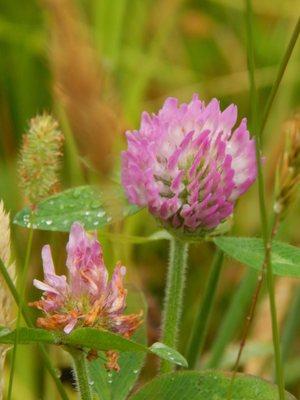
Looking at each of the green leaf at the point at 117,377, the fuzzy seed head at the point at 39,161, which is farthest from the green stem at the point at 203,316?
the fuzzy seed head at the point at 39,161

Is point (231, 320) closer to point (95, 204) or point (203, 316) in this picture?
point (203, 316)

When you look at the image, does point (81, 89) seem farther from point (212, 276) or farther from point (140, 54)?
point (140, 54)

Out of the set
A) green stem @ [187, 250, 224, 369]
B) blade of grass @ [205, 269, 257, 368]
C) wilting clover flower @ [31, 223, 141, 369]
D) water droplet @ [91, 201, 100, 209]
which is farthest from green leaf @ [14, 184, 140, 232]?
blade of grass @ [205, 269, 257, 368]

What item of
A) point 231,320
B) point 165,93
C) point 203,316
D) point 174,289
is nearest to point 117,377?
point 174,289

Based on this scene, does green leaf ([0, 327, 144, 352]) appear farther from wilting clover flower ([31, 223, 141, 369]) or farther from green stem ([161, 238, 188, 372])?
green stem ([161, 238, 188, 372])

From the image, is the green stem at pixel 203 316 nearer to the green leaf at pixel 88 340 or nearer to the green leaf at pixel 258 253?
the green leaf at pixel 258 253

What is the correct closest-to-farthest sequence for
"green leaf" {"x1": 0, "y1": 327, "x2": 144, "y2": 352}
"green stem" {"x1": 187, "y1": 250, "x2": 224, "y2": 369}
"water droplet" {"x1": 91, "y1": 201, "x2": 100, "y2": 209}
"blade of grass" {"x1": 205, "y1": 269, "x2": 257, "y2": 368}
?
"green leaf" {"x1": 0, "y1": 327, "x2": 144, "y2": 352} → "water droplet" {"x1": 91, "y1": 201, "x2": 100, "y2": 209} → "green stem" {"x1": 187, "y1": 250, "x2": 224, "y2": 369} → "blade of grass" {"x1": 205, "y1": 269, "x2": 257, "y2": 368}
